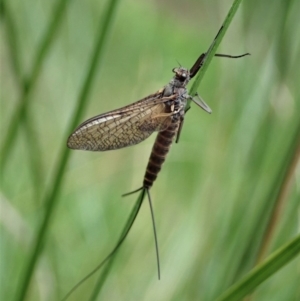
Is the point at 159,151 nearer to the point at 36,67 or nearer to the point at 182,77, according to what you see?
the point at 182,77

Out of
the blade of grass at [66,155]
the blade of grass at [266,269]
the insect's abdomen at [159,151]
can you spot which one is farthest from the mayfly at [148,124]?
the blade of grass at [266,269]

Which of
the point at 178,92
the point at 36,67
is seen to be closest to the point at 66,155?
the point at 36,67

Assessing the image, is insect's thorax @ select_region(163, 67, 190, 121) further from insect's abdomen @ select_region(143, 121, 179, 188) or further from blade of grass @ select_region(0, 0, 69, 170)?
blade of grass @ select_region(0, 0, 69, 170)

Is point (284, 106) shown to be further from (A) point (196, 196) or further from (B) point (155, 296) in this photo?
(B) point (155, 296)

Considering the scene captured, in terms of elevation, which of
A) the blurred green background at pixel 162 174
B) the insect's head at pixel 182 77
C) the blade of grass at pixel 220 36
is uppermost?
the blade of grass at pixel 220 36

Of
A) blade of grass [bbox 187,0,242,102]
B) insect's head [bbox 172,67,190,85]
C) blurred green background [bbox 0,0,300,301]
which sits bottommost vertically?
blurred green background [bbox 0,0,300,301]

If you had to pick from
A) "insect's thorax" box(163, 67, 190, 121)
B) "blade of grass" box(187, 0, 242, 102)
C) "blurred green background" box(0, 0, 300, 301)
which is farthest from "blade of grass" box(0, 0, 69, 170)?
"insect's thorax" box(163, 67, 190, 121)

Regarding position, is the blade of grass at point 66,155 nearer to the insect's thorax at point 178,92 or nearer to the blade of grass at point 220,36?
the blade of grass at point 220,36
